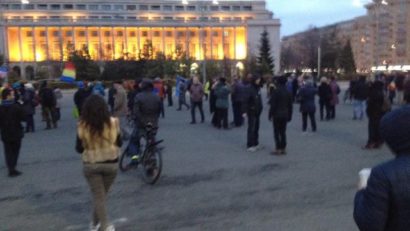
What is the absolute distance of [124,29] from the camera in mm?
109062

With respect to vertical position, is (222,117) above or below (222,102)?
below

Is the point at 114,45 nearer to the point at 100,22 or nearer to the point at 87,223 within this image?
the point at 100,22

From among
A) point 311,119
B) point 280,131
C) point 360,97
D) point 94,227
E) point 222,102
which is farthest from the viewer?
point 360,97

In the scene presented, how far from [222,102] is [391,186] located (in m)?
13.3

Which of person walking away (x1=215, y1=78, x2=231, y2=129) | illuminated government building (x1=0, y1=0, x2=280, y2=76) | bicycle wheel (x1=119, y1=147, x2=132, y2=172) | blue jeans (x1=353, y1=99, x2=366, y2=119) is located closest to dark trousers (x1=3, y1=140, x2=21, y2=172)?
bicycle wheel (x1=119, y1=147, x2=132, y2=172)

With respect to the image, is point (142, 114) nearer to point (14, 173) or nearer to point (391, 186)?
point (14, 173)

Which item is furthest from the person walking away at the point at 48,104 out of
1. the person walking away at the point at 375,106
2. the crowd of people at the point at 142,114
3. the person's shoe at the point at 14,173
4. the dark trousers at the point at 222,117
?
the person walking away at the point at 375,106

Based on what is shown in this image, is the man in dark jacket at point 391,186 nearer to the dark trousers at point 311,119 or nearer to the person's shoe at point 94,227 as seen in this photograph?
the person's shoe at point 94,227

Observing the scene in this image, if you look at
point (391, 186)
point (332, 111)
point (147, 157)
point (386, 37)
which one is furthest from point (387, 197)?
point (386, 37)

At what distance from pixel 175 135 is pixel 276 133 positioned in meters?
4.56

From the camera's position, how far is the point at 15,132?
29.5 ft

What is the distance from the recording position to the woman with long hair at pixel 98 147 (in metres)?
5.23

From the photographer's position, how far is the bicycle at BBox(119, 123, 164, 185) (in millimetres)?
8008

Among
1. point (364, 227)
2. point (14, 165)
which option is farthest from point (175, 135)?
point (364, 227)
